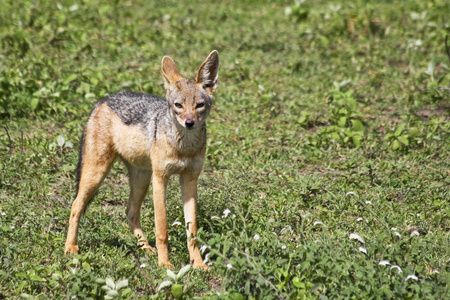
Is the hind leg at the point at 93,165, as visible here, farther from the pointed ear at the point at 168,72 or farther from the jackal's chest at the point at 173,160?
the pointed ear at the point at 168,72

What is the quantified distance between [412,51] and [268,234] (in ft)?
21.8

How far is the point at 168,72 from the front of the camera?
6141mm

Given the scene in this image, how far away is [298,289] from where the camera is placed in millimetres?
4719

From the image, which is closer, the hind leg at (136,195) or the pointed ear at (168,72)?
the pointed ear at (168,72)

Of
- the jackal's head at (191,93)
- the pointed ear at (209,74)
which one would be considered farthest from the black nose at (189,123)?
the pointed ear at (209,74)

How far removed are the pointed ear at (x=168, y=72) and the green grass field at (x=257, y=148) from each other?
1366 mm

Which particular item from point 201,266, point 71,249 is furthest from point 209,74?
point 71,249

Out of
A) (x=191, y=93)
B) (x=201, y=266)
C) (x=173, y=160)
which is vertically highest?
(x=191, y=93)

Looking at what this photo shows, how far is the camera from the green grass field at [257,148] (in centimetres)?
495

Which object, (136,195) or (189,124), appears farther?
(136,195)

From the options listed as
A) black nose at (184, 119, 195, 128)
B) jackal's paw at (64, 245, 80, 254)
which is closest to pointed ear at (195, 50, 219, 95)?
black nose at (184, 119, 195, 128)

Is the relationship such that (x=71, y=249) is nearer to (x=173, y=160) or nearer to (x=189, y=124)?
(x=173, y=160)

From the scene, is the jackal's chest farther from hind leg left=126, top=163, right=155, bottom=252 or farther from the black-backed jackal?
hind leg left=126, top=163, right=155, bottom=252

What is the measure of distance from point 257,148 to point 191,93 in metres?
2.66
